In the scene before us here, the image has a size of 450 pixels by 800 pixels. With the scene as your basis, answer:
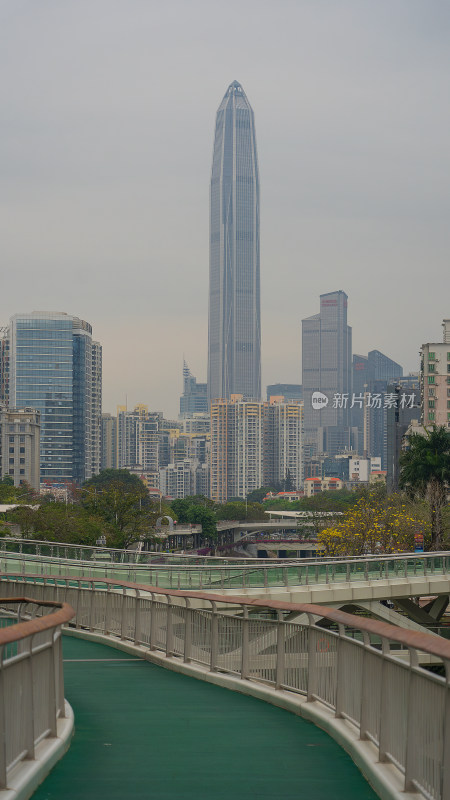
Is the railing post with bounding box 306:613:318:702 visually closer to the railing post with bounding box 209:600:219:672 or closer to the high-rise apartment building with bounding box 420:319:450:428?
the railing post with bounding box 209:600:219:672

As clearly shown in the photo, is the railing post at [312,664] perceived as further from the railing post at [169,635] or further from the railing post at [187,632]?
the railing post at [169,635]

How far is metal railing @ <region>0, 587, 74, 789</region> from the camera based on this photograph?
867 centimetres

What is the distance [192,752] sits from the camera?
11.1 metres

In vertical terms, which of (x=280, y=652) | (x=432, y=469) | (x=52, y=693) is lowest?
(x=280, y=652)

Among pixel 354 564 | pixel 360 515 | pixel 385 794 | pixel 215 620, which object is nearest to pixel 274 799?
pixel 385 794

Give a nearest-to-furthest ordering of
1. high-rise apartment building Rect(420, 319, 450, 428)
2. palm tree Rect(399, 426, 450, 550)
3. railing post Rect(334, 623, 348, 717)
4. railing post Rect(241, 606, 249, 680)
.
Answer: railing post Rect(334, 623, 348, 717) < railing post Rect(241, 606, 249, 680) < palm tree Rect(399, 426, 450, 550) < high-rise apartment building Rect(420, 319, 450, 428)

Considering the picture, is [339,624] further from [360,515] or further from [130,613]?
[360,515]

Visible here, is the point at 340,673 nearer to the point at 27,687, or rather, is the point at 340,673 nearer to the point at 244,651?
the point at 27,687

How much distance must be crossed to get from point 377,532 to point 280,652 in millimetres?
60648

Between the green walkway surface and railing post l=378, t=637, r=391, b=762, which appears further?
railing post l=378, t=637, r=391, b=762

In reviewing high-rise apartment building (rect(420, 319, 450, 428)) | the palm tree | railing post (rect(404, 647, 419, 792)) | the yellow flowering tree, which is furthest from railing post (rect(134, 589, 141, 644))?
high-rise apartment building (rect(420, 319, 450, 428))

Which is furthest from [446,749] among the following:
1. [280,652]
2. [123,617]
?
[123,617]

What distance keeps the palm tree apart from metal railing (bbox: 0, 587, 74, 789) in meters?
61.5

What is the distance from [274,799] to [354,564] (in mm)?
38012
